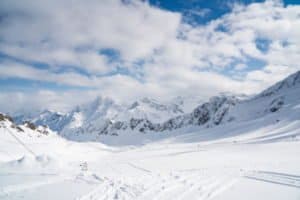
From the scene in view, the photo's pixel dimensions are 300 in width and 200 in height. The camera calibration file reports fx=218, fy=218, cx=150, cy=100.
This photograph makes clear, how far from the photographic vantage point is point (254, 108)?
11519 cm

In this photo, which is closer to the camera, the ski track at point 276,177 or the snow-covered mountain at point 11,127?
the ski track at point 276,177

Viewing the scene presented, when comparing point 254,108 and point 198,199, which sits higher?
point 254,108

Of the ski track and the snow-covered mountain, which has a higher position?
the snow-covered mountain

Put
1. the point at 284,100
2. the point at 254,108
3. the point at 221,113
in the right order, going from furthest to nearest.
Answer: the point at 221,113
the point at 254,108
the point at 284,100

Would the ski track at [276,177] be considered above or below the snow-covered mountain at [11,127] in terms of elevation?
below

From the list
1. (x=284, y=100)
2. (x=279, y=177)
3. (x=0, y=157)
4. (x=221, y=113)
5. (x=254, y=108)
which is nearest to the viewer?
(x=279, y=177)

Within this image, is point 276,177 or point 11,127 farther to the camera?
point 11,127

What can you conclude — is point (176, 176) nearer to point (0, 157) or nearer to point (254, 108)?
point (0, 157)

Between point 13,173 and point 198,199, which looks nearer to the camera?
point 198,199

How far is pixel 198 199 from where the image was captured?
7.91 metres

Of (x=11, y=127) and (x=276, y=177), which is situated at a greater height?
(x=11, y=127)

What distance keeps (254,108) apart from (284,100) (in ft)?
58.3

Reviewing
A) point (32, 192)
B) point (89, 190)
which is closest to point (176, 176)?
point (89, 190)

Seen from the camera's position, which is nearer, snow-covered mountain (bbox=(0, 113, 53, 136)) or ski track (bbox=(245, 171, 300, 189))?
ski track (bbox=(245, 171, 300, 189))
